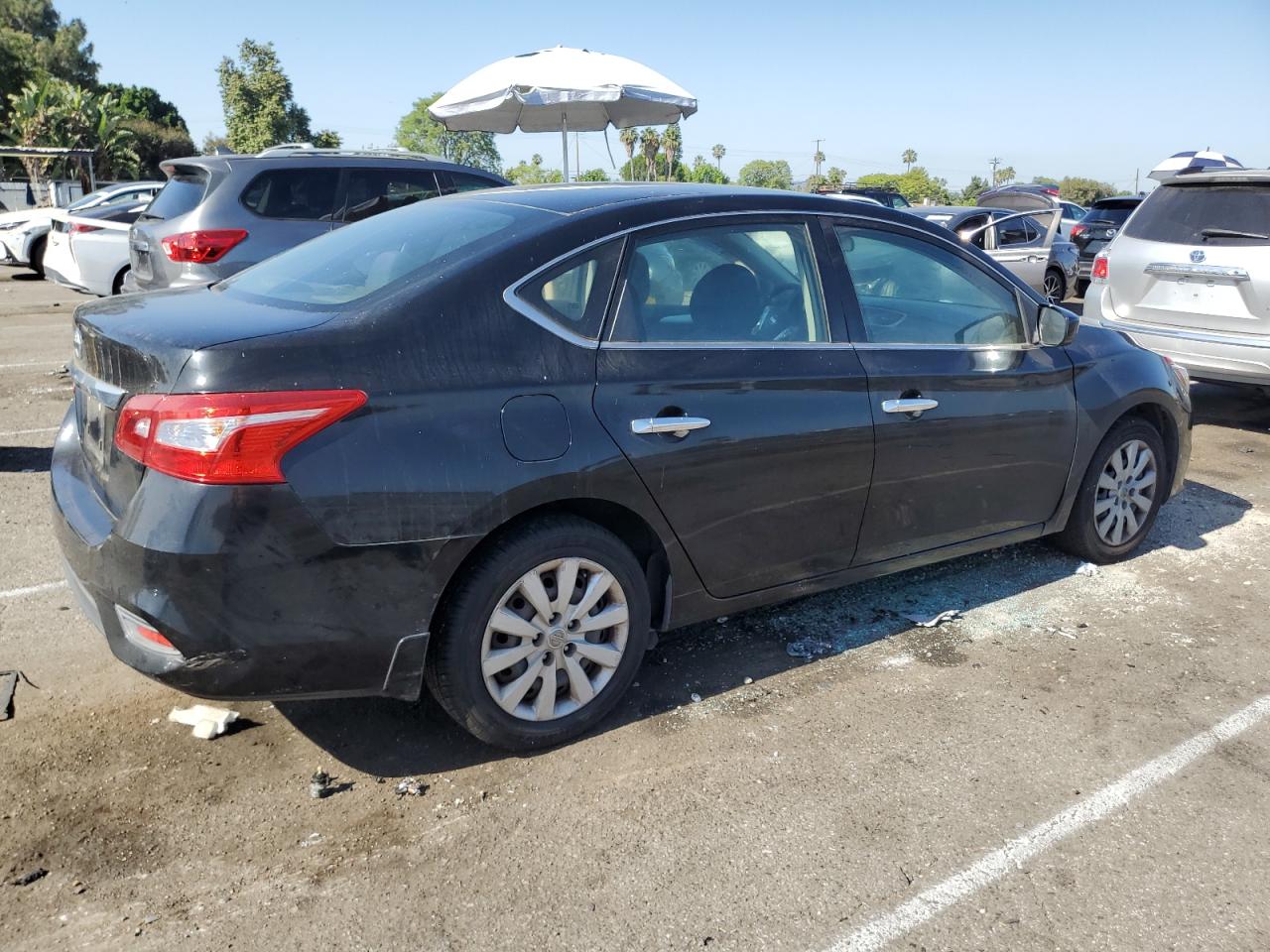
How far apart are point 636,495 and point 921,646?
1563 mm

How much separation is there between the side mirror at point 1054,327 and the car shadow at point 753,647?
3.71 ft

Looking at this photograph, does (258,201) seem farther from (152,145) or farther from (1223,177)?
(152,145)

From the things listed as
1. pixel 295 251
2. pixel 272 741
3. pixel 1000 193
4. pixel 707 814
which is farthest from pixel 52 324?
pixel 1000 193

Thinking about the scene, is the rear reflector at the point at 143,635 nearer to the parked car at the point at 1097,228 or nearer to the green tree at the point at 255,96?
the parked car at the point at 1097,228

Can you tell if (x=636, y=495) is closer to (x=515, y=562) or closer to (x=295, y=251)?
(x=515, y=562)

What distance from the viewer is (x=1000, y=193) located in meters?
18.0

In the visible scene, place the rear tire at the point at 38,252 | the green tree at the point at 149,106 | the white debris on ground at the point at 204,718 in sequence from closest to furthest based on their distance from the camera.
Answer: the white debris on ground at the point at 204,718 < the rear tire at the point at 38,252 < the green tree at the point at 149,106

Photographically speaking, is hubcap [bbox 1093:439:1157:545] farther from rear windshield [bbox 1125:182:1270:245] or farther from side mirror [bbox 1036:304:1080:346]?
rear windshield [bbox 1125:182:1270:245]

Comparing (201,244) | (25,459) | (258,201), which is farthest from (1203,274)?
(25,459)

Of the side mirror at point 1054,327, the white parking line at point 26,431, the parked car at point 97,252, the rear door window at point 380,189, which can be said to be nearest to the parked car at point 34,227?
the parked car at point 97,252

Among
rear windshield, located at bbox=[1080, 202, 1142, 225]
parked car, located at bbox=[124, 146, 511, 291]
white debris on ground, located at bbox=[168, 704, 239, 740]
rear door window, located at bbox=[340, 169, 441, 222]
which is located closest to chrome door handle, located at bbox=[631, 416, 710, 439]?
white debris on ground, located at bbox=[168, 704, 239, 740]

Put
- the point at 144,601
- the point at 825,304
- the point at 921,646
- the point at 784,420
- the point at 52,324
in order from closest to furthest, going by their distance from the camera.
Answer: the point at 144,601, the point at 784,420, the point at 825,304, the point at 921,646, the point at 52,324

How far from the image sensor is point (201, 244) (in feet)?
25.1

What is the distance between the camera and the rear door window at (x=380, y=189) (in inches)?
327
